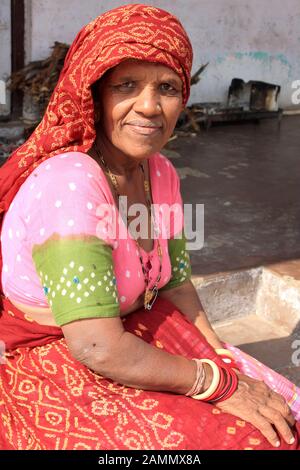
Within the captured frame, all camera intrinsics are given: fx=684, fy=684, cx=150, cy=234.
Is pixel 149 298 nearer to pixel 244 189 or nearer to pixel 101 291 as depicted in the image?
pixel 101 291

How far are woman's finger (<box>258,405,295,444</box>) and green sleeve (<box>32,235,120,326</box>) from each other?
53 centimetres

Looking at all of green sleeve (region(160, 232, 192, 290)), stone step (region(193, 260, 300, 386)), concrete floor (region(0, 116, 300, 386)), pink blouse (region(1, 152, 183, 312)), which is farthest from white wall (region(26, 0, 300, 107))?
pink blouse (region(1, 152, 183, 312))

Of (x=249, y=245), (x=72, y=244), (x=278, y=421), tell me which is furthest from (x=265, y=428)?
(x=249, y=245)

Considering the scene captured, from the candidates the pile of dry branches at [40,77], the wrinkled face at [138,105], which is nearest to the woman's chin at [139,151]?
the wrinkled face at [138,105]

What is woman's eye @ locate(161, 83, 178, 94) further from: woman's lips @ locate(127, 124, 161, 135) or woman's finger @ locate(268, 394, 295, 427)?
woman's finger @ locate(268, 394, 295, 427)

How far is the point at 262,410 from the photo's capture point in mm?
1896

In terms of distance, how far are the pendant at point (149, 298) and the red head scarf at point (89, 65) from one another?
0.49m

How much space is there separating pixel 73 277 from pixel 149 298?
1.51ft

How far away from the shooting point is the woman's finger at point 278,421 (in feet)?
6.12

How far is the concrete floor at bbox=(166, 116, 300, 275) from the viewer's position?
4445mm

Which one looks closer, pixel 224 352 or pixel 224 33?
A: pixel 224 352

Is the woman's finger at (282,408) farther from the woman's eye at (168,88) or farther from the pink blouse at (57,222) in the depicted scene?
the woman's eye at (168,88)

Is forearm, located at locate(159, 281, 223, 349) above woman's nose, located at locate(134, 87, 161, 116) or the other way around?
the other way around
